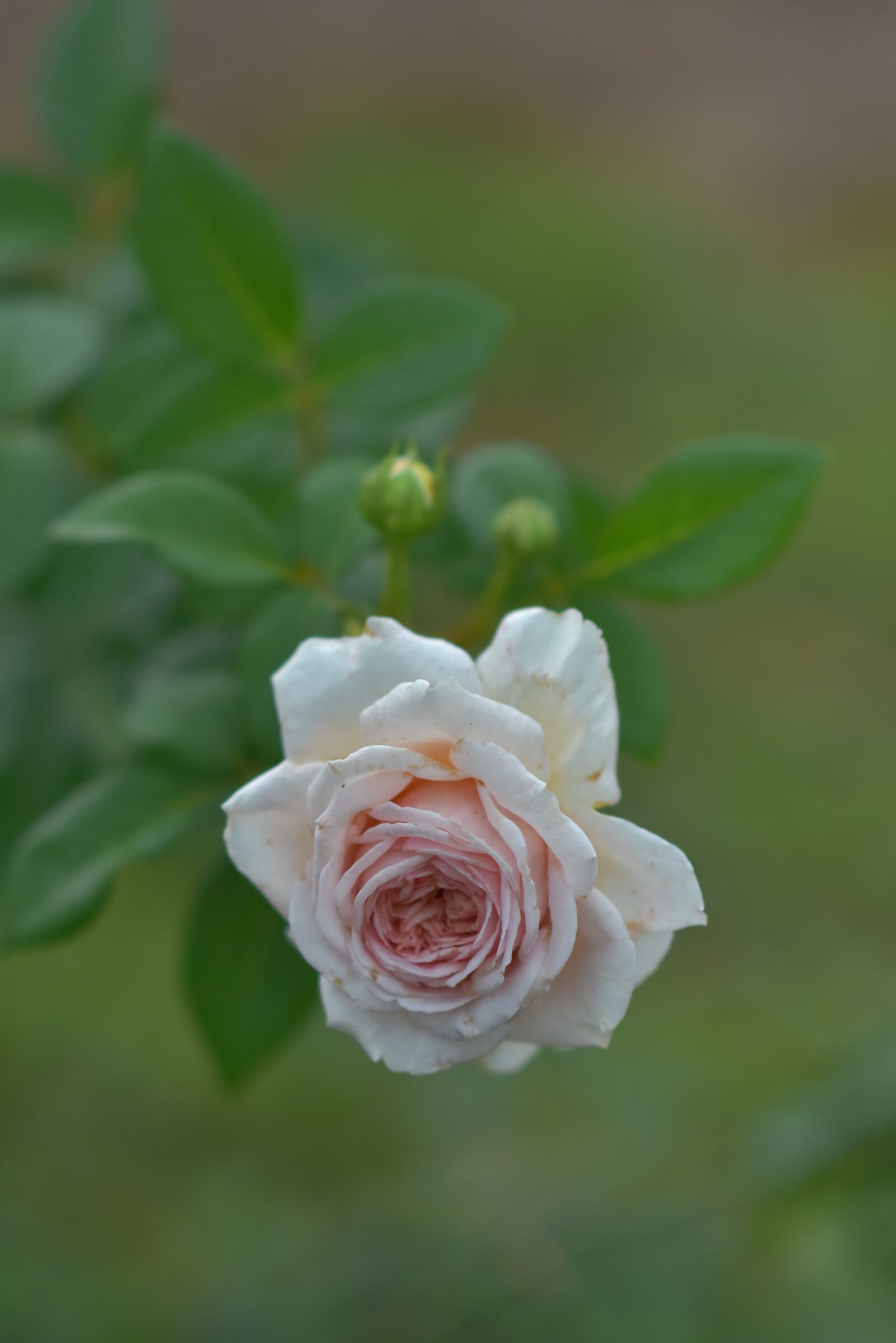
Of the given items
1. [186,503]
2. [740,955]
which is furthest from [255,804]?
[740,955]

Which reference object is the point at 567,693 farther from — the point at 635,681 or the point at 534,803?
the point at 635,681

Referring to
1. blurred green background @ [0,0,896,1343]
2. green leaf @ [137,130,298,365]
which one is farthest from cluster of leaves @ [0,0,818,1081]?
blurred green background @ [0,0,896,1343]

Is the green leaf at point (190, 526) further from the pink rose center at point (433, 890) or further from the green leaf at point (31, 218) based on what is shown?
the green leaf at point (31, 218)

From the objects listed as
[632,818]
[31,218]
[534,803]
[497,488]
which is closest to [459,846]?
[534,803]

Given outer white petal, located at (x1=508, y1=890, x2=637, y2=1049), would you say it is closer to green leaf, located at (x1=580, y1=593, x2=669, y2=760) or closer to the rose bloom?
the rose bloom

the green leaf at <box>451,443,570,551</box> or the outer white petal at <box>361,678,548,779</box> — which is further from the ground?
the outer white petal at <box>361,678,548,779</box>

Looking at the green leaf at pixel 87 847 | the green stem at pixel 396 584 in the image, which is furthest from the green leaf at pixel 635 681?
the green leaf at pixel 87 847

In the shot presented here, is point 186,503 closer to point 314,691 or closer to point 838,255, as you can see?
point 314,691
